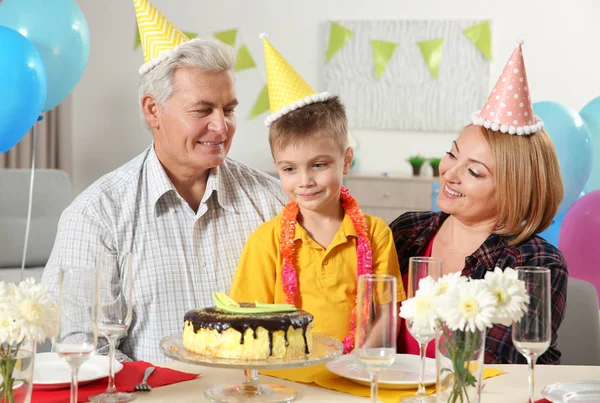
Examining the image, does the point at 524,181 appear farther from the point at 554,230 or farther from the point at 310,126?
the point at 554,230

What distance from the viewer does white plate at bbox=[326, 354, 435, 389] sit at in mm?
1659

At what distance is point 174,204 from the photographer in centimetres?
253

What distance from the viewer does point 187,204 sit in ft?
8.32

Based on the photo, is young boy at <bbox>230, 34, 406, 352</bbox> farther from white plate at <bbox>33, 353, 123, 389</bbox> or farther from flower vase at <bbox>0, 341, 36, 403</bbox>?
flower vase at <bbox>0, 341, 36, 403</bbox>

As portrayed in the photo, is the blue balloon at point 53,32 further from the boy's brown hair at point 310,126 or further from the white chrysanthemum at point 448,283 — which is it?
the white chrysanthemum at point 448,283

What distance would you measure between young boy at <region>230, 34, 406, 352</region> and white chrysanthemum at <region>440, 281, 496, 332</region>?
0.89 meters

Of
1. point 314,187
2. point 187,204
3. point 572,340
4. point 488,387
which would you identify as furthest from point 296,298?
point 572,340

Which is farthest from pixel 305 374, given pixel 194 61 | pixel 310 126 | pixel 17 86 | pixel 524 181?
pixel 17 86

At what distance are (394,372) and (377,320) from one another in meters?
0.50

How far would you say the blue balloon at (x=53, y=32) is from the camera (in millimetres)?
3869

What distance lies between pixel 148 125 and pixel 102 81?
18.1ft

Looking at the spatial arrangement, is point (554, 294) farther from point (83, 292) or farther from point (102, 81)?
point (102, 81)

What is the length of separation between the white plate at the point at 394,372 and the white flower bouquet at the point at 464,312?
0.26 metres

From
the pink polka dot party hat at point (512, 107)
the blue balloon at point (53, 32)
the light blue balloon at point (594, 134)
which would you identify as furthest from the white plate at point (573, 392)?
the light blue balloon at point (594, 134)
